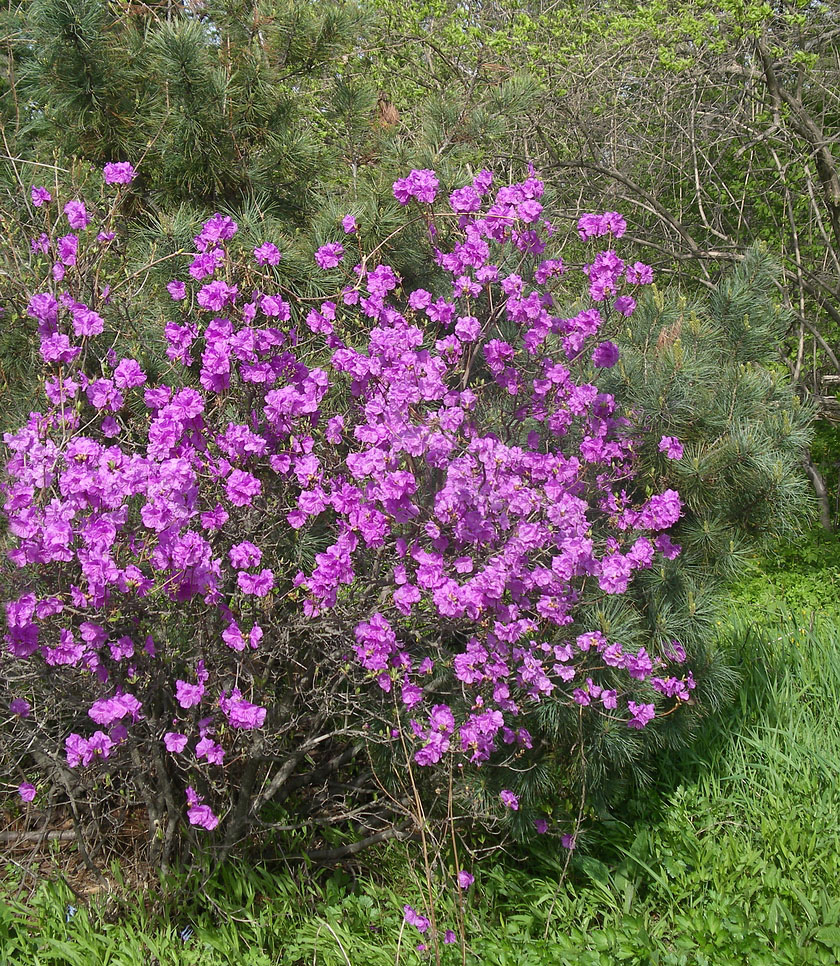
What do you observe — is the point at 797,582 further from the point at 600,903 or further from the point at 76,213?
the point at 76,213

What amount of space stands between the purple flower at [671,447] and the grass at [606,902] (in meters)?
1.21

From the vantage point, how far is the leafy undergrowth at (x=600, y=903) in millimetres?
2549

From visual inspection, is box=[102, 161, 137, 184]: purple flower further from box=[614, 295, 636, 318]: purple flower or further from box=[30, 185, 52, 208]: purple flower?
box=[614, 295, 636, 318]: purple flower

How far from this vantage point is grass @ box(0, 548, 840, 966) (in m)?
2.55

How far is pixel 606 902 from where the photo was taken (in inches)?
111

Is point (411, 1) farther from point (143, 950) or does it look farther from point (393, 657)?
point (143, 950)

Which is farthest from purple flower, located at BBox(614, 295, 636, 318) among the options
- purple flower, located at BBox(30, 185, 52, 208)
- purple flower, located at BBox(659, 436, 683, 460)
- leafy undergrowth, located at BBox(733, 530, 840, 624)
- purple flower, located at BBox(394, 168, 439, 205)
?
leafy undergrowth, located at BBox(733, 530, 840, 624)

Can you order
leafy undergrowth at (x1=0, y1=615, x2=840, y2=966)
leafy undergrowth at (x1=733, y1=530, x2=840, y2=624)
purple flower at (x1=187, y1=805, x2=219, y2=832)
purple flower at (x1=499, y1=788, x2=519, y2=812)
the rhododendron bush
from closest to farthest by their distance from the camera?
the rhododendron bush < purple flower at (x1=187, y1=805, x2=219, y2=832) < leafy undergrowth at (x1=0, y1=615, x2=840, y2=966) < purple flower at (x1=499, y1=788, x2=519, y2=812) < leafy undergrowth at (x1=733, y1=530, x2=840, y2=624)

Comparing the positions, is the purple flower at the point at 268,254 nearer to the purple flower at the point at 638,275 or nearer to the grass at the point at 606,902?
the purple flower at the point at 638,275

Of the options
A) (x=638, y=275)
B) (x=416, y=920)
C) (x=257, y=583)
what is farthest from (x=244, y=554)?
(x=638, y=275)

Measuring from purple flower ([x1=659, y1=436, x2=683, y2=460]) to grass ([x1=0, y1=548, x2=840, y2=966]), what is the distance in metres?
1.21

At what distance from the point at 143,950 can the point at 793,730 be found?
237 centimetres

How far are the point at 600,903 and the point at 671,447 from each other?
143 cm

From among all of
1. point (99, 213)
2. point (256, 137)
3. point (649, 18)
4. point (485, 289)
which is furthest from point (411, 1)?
point (485, 289)
